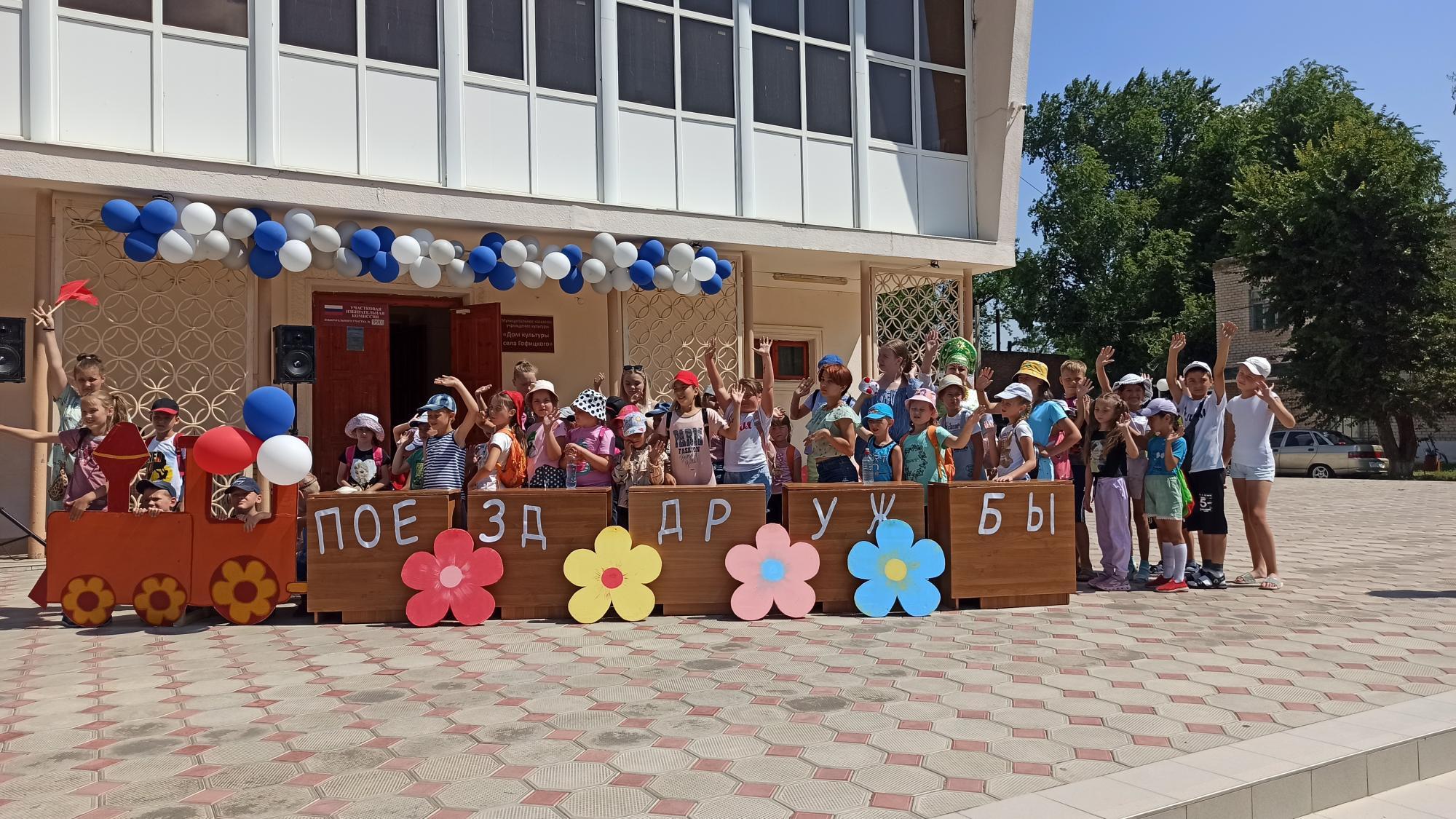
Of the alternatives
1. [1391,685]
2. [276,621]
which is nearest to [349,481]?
[276,621]

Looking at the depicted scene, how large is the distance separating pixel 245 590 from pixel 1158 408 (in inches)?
274

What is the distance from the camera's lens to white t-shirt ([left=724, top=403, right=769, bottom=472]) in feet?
24.9

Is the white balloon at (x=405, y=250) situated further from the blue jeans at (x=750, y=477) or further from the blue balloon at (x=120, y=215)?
the blue jeans at (x=750, y=477)

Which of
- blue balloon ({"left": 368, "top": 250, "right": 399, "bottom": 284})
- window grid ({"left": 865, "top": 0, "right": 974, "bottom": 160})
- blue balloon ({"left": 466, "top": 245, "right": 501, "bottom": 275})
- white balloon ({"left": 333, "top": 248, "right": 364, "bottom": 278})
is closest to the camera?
white balloon ({"left": 333, "top": 248, "right": 364, "bottom": 278})

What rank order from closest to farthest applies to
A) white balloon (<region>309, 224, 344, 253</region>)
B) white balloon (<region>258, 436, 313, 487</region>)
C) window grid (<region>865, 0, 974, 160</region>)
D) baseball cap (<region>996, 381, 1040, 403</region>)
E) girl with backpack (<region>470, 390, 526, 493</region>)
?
white balloon (<region>258, 436, 313, 487</region>) → girl with backpack (<region>470, 390, 526, 493</region>) → baseball cap (<region>996, 381, 1040, 403</region>) → white balloon (<region>309, 224, 344, 253</region>) → window grid (<region>865, 0, 974, 160</region>)

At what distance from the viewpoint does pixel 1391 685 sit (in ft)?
17.1

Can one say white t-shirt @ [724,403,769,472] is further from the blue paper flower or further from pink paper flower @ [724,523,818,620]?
the blue paper flower

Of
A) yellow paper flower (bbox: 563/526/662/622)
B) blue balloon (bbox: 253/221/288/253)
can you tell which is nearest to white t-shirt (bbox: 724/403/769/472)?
yellow paper flower (bbox: 563/526/662/622)

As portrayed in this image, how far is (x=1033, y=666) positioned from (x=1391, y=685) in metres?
1.72

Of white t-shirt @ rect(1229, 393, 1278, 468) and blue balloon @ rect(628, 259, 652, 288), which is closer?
white t-shirt @ rect(1229, 393, 1278, 468)

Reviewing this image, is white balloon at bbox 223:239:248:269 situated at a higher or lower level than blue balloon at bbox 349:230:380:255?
lower

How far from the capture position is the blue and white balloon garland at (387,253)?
9961 mm

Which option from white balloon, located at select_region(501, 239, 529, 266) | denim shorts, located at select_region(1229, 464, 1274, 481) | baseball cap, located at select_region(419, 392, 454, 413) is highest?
white balloon, located at select_region(501, 239, 529, 266)

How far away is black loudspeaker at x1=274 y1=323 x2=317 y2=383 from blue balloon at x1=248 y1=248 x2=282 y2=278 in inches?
24.8
